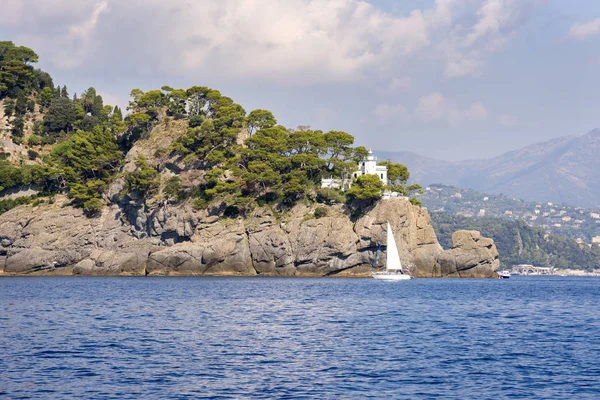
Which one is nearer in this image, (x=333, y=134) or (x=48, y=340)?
(x=48, y=340)

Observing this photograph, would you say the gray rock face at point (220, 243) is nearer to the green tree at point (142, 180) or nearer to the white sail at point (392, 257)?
the green tree at point (142, 180)

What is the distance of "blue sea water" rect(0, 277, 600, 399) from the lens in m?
29.5

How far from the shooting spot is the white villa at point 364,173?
122000 millimetres

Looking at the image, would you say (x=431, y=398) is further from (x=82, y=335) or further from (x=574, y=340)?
(x=82, y=335)

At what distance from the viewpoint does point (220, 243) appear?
11262cm

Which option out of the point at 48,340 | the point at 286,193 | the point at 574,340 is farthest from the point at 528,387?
the point at 286,193

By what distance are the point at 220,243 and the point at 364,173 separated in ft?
90.0

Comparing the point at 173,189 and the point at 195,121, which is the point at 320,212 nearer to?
the point at 173,189

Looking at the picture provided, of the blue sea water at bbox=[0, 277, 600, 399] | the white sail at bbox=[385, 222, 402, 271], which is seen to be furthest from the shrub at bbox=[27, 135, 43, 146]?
the blue sea water at bbox=[0, 277, 600, 399]

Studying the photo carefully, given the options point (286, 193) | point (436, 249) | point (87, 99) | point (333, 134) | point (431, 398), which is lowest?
point (431, 398)

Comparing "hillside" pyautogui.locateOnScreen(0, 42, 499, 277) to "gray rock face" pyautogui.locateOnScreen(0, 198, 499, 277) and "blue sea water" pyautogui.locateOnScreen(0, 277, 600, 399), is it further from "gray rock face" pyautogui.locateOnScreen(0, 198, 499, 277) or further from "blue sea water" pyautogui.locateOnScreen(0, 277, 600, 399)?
"blue sea water" pyautogui.locateOnScreen(0, 277, 600, 399)

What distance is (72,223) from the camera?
395 feet

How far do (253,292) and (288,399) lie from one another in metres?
48.9

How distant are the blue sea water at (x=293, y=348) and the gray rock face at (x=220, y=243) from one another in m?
43.8
